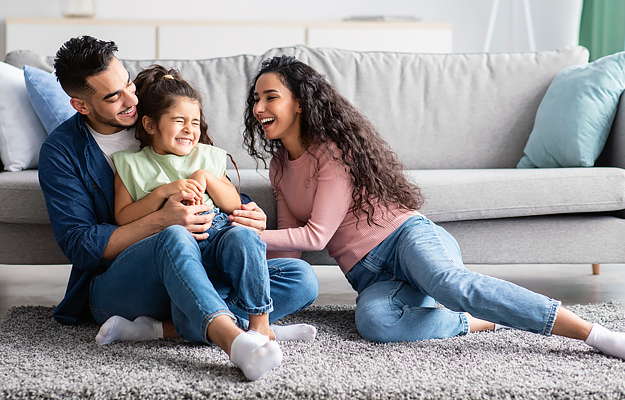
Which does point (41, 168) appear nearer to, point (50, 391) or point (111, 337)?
point (111, 337)

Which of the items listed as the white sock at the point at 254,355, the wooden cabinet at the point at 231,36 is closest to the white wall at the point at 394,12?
the wooden cabinet at the point at 231,36

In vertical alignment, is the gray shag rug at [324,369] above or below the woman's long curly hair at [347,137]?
below

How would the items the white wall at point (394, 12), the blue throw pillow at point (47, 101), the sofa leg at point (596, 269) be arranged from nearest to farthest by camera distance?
the blue throw pillow at point (47, 101)
the sofa leg at point (596, 269)
the white wall at point (394, 12)

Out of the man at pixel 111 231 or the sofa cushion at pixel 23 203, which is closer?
the man at pixel 111 231

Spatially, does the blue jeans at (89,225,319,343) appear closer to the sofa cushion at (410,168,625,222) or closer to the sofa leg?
the sofa cushion at (410,168,625,222)

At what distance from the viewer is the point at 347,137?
154 cm

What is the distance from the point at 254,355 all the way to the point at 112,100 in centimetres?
72

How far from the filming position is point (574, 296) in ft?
6.84

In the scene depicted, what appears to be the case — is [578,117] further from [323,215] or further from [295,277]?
[295,277]

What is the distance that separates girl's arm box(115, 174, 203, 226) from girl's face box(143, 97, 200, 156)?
112 millimetres

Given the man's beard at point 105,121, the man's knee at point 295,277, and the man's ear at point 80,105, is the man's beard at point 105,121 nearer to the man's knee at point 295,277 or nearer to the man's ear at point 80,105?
the man's ear at point 80,105

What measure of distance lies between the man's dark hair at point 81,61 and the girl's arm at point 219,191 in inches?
12.9

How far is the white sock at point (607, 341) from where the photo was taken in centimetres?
130

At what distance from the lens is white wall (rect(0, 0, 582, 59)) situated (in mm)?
4266
